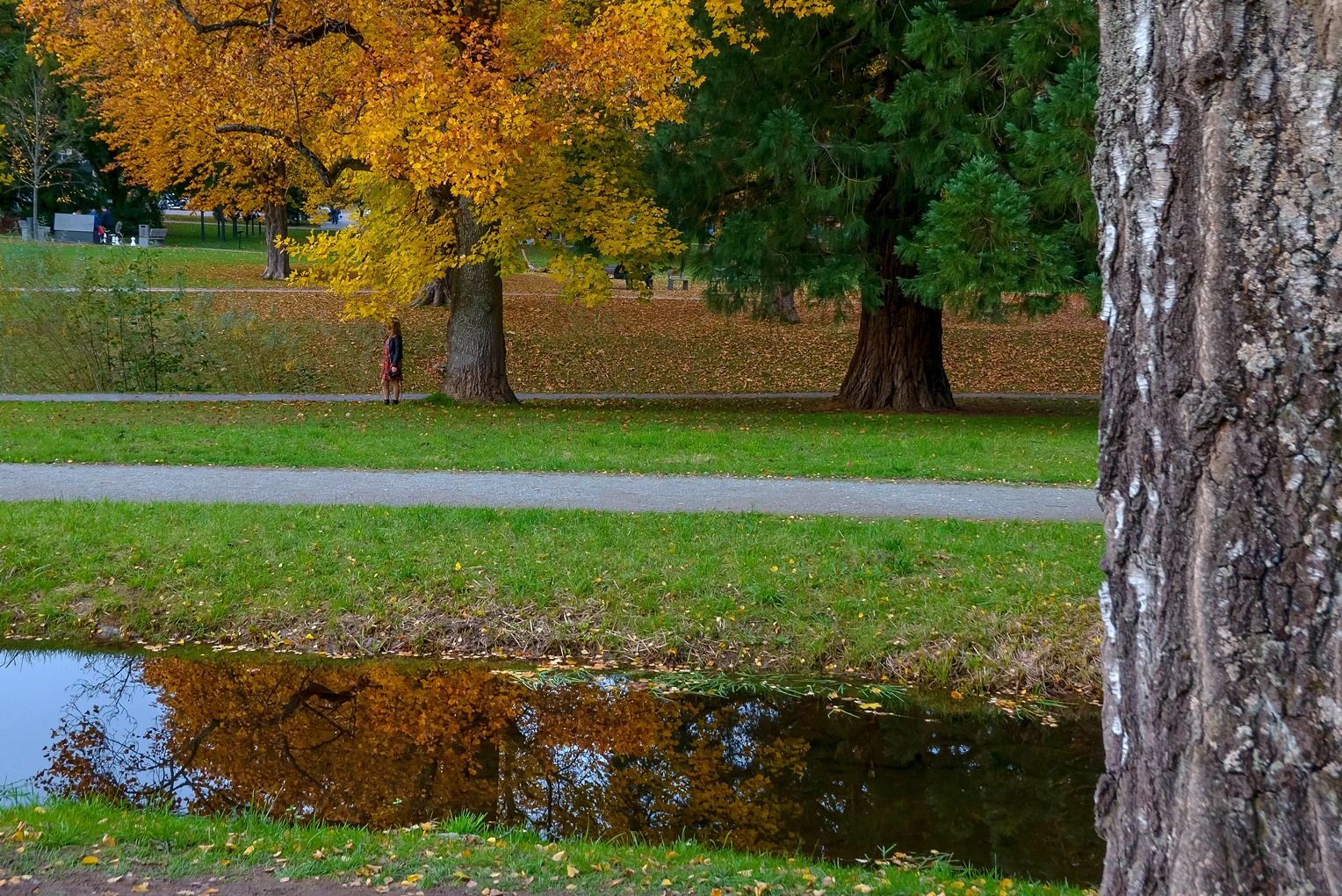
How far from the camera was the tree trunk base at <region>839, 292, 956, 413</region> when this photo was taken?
20703mm

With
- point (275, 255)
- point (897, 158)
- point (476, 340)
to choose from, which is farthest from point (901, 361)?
point (275, 255)

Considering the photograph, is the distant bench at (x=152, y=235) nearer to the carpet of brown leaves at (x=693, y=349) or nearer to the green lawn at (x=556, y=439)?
the carpet of brown leaves at (x=693, y=349)

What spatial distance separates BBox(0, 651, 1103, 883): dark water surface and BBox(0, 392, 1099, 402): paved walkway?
12.6 m

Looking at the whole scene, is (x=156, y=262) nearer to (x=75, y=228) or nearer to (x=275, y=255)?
(x=275, y=255)

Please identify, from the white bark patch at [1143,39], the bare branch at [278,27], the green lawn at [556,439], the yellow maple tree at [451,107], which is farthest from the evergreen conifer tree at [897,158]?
the white bark patch at [1143,39]

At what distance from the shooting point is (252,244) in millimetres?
59062

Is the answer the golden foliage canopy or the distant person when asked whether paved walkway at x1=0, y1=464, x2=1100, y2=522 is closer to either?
the golden foliage canopy

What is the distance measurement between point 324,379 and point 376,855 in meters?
20.8

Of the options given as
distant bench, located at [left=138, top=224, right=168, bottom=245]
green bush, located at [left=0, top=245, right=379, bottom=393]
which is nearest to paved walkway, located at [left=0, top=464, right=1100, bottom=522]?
green bush, located at [left=0, top=245, right=379, bottom=393]

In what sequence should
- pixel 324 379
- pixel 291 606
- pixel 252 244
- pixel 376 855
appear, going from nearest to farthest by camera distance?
pixel 376 855 → pixel 291 606 → pixel 324 379 → pixel 252 244

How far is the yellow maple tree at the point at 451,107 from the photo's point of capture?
1554cm

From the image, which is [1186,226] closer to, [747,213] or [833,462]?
[833,462]

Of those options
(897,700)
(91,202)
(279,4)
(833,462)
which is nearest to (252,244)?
(91,202)

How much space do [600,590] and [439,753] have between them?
91.4 inches
